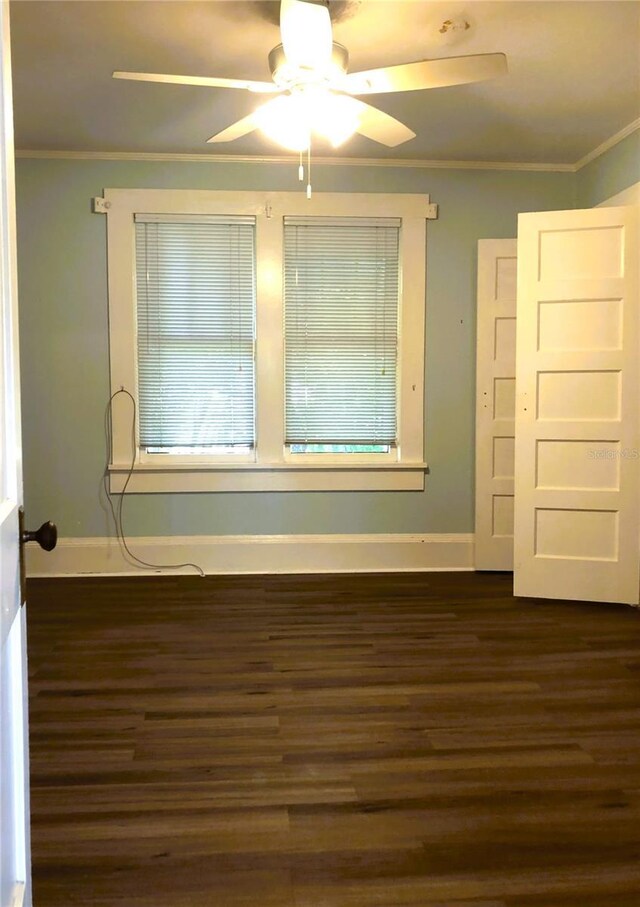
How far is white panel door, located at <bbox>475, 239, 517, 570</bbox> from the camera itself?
4.51 meters

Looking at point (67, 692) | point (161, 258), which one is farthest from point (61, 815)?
point (161, 258)

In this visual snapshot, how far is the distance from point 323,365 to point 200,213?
1222 mm

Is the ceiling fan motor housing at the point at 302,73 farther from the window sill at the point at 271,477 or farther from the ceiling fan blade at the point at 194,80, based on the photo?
the window sill at the point at 271,477

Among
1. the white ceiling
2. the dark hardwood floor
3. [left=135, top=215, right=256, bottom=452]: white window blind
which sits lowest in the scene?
the dark hardwood floor

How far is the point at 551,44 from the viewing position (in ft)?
9.90

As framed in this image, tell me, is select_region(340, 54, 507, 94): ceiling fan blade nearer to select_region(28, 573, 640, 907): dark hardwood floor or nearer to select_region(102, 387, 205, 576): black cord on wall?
select_region(28, 573, 640, 907): dark hardwood floor

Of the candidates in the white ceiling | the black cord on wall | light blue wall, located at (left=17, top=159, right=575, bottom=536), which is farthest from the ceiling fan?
the black cord on wall

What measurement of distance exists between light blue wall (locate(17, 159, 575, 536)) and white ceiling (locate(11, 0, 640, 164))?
0.19 meters

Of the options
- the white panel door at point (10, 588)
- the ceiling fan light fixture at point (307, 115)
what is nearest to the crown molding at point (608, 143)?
the ceiling fan light fixture at point (307, 115)

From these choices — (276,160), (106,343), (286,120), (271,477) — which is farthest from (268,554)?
(286,120)

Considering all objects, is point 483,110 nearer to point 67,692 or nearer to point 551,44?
point 551,44

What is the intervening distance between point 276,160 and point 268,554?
2.50 m

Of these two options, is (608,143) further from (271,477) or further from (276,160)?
(271,477)

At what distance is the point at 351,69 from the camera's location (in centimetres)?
327
